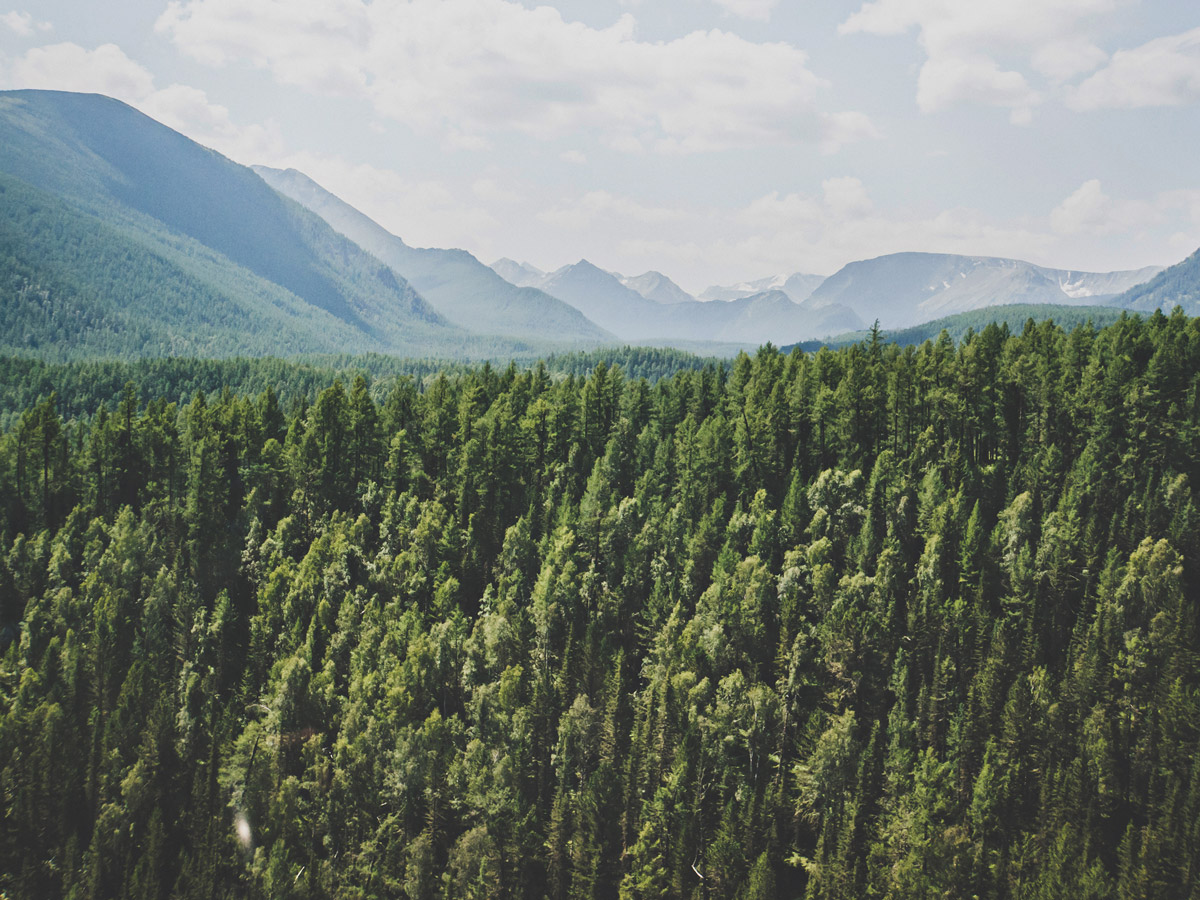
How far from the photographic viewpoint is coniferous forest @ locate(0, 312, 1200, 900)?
66.9 meters

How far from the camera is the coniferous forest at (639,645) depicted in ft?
220

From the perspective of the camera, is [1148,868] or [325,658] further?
[325,658]

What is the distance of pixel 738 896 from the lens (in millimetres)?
64000

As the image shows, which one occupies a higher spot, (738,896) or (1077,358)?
(1077,358)

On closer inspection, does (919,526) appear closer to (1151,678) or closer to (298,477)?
(1151,678)

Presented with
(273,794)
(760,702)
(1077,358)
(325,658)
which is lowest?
(273,794)

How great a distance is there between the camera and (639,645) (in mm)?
84312

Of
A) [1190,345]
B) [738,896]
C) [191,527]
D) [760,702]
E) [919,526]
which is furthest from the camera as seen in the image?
[191,527]

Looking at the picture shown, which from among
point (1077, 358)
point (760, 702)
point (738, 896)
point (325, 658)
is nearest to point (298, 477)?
point (325, 658)

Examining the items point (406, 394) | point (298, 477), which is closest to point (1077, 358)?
Result: point (406, 394)

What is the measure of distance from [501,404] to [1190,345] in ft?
262

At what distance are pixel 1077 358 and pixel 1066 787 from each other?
5006 centimetres

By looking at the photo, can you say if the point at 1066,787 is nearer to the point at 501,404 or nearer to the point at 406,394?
the point at 501,404

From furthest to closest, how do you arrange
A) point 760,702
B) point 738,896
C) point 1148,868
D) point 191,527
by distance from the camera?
1. point 191,527
2. point 760,702
3. point 738,896
4. point 1148,868
